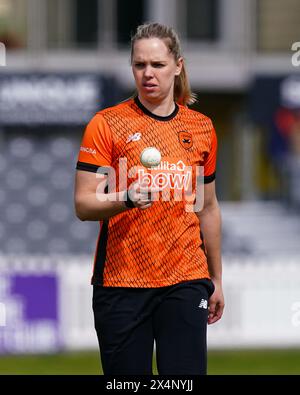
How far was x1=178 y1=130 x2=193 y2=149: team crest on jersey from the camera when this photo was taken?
4.89 m

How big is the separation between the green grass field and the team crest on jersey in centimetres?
677

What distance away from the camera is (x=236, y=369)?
38.9ft

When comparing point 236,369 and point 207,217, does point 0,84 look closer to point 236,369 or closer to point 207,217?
point 236,369

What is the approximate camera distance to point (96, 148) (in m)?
4.77

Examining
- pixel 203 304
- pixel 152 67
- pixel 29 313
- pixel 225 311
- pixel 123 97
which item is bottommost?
pixel 203 304

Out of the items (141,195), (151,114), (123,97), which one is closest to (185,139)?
(151,114)

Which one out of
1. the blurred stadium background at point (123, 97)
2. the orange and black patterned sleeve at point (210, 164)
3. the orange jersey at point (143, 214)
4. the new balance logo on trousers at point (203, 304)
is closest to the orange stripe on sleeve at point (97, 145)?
the orange jersey at point (143, 214)

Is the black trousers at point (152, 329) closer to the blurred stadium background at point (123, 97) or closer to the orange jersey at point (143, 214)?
the orange jersey at point (143, 214)

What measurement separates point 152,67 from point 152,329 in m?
1.16

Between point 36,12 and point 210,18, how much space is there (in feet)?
10.6

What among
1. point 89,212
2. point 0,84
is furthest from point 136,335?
point 0,84

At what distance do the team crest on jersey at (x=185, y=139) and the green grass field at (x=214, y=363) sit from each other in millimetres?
6769

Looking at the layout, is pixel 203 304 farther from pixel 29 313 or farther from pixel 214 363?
pixel 29 313

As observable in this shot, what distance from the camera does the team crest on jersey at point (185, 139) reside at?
4.89 m
